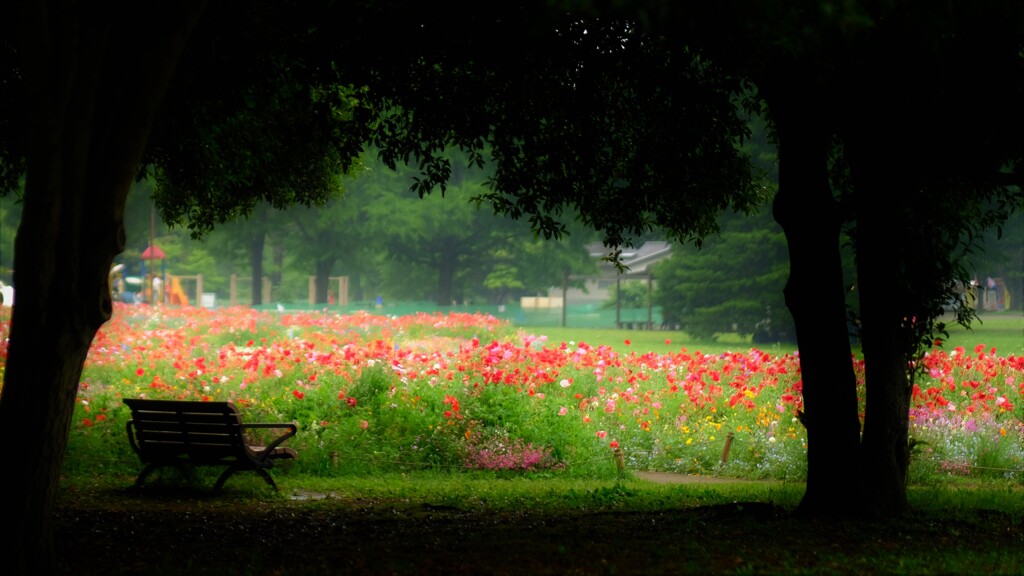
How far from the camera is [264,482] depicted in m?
11.5

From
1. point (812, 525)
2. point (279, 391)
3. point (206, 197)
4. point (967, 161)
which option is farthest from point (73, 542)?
point (279, 391)

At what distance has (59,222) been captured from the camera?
6.13 metres

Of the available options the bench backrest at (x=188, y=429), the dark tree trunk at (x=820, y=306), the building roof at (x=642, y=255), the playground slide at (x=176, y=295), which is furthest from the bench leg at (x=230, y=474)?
the building roof at (x=642, y=255)

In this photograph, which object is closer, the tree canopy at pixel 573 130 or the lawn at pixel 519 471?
the tree canopy at pixel 573 130

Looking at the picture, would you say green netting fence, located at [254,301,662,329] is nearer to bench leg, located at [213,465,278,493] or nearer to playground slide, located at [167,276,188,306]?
playground slide, located at [167,276,188,306]

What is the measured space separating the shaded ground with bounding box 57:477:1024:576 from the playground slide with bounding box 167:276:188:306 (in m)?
45.2

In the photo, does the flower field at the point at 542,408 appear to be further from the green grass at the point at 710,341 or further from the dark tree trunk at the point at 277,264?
the dark tree trunk at the point at 277,264

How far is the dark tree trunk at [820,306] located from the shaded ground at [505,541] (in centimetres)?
55

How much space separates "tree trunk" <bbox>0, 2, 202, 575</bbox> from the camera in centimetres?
605

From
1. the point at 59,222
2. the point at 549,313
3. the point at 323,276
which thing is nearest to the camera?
the point at 59,222

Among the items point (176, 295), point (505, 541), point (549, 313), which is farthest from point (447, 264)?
point (505, 541)

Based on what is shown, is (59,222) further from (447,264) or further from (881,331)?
(447,264)

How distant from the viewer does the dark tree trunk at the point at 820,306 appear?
27.9ft

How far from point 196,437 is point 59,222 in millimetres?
4600
